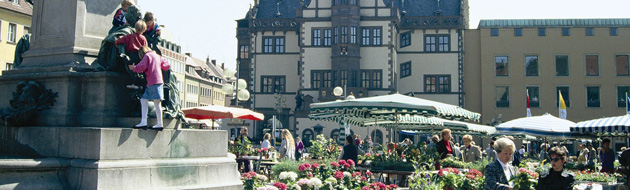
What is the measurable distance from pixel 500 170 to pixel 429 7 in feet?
165

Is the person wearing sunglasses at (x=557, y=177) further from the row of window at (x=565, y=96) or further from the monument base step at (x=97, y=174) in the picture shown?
the row of window at (x=565, y=96)

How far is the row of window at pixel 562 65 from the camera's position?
50562 mm

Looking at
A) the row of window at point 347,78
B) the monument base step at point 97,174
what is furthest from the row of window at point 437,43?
the monument base step at point 97,174

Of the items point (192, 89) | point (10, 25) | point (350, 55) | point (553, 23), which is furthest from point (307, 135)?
point (192, 89)

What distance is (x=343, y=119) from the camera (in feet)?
70.5

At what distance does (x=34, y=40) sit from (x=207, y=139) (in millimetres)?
2812

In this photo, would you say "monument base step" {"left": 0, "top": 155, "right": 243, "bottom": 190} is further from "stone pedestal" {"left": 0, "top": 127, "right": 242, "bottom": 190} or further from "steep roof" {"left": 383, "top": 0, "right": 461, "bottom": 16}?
"steep roof" {"left": 383, "top": 0, "right": 461, "bottom": 16}

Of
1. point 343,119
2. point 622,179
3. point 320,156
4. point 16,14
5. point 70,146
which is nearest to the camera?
point 70,146

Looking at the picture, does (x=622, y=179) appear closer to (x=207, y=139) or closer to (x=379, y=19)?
(x=207, y=139)

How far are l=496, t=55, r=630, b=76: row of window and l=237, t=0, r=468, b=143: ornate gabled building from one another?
11.0 ft

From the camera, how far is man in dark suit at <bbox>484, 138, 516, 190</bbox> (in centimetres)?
692

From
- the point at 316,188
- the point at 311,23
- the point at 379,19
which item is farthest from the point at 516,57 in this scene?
the point at 316,188

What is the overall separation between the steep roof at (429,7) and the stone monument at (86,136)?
157 ft

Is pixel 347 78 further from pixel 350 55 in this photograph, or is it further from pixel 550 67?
pixel 550 67
